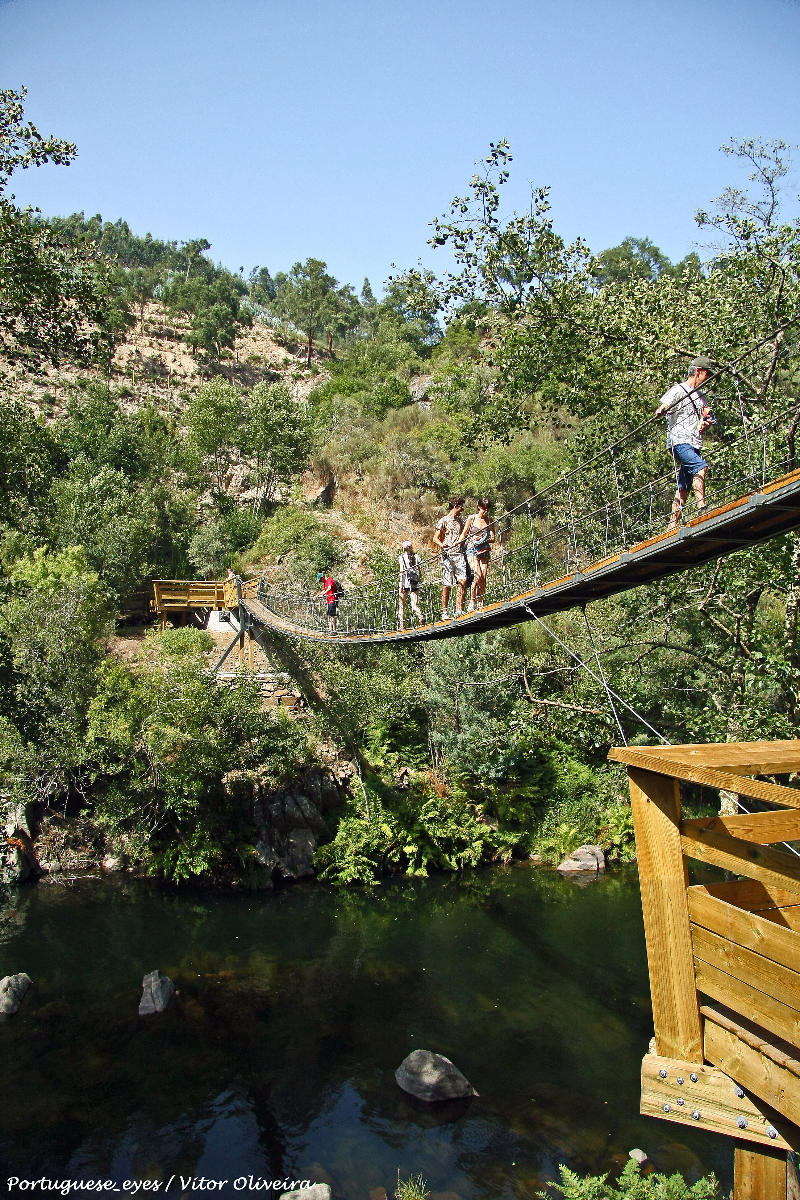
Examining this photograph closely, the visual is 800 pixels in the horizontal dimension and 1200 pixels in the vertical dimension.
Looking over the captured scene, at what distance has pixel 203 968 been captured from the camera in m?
9.38

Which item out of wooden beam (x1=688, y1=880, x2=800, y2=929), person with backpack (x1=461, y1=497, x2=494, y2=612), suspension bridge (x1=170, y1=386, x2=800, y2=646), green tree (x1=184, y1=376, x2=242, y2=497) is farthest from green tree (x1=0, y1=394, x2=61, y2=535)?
green tree (x1=184, y1=376, x2=242, y2=497)

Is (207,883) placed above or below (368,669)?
below

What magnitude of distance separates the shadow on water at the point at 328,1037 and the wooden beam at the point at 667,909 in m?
4.85

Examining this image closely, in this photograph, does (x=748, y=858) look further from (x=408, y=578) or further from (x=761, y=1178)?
(x=408, y=578)

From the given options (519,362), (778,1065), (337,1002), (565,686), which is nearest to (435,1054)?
(337,1002)

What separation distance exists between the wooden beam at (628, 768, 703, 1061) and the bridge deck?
208 centimetres

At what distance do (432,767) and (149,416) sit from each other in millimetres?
18610

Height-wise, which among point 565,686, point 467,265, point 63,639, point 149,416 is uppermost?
point 149,416

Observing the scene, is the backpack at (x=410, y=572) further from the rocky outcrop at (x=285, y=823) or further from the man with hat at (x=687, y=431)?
the rocky outcrop at (x=285, y=823)

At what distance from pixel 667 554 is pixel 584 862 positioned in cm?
977

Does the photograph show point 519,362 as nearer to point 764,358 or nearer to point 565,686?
point 764,358

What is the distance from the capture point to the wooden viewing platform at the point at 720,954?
195 cm

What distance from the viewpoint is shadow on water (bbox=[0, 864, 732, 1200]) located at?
627 cm

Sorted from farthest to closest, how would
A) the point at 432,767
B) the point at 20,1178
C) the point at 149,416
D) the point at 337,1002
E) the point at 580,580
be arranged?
the point at 149,416, the point at 432,767, the point at 337,1002, the point at 20,1178, the point at 580,580
